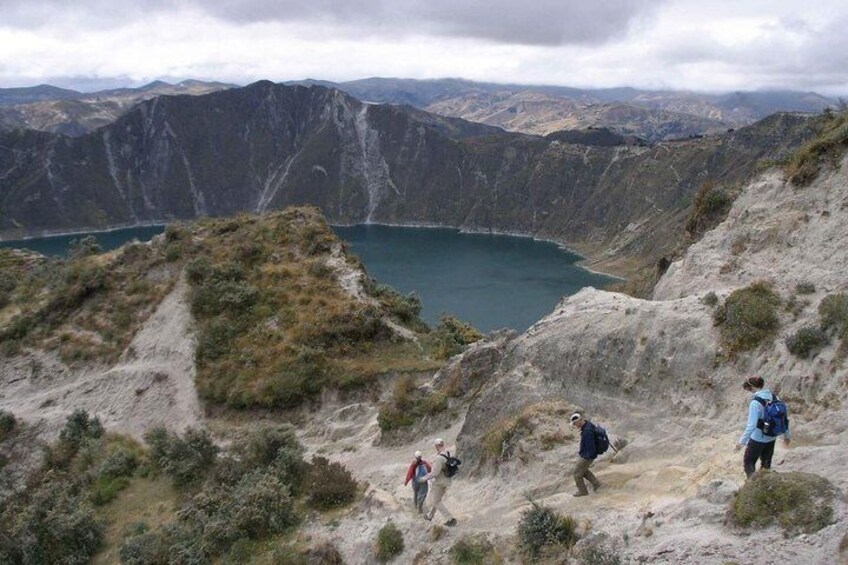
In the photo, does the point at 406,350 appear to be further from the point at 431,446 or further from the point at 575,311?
the point at 575,311

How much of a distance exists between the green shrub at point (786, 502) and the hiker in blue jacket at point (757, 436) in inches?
30.8

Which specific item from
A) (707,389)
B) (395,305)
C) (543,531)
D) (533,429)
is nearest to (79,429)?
(395,305)

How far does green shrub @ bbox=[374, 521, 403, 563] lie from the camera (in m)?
17.0

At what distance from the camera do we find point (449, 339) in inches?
1529

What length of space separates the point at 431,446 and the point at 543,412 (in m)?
7.27

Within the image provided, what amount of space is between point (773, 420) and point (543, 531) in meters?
5.16

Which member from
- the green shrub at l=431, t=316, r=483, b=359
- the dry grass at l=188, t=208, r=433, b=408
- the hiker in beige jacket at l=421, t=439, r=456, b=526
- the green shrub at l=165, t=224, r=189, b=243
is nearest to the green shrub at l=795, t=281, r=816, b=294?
the hiker in beige jacket at l=421, t=439, r=456, b=526

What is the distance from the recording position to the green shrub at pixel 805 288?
17.6 meters

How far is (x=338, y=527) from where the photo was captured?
20.3 meters

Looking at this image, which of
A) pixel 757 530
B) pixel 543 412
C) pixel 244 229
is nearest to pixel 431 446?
pixel 543 412

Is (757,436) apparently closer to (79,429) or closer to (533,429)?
(533,429)

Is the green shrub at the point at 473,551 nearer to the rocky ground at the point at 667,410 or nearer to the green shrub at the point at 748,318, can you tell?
the rocky ground at the point at 667,410

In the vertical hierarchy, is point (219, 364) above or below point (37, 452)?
above

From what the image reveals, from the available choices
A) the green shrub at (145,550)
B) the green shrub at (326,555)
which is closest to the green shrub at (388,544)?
the green shrub at (326,555)
